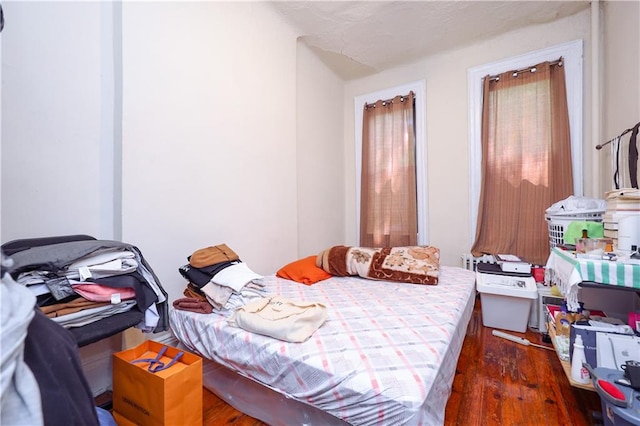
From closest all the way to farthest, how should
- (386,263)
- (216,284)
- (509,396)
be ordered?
(509,396), (216,284), (386,263)

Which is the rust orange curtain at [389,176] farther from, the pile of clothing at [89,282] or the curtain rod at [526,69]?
A: the pile of clothing at [89,282]

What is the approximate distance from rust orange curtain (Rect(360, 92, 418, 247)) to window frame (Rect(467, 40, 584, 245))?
1.99ft

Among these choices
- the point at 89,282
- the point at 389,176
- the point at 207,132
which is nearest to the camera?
the point at 89,282

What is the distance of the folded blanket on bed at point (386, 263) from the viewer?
2025 mm

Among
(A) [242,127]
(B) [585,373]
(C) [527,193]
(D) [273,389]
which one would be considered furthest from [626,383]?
(A) [242,127]

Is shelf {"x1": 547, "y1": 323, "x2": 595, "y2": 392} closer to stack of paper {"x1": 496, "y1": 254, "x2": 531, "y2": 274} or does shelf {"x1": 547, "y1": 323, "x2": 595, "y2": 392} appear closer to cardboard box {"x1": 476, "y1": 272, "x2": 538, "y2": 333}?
cardboard box {"x1": 476, "y1": 272, "x2": 538, "y2": 333}

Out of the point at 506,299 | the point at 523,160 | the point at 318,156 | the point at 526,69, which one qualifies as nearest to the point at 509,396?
the point at 506,299

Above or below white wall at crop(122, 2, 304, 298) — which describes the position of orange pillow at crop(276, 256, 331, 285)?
below

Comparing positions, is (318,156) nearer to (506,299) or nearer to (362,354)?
(506,299)

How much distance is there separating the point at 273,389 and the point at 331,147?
2834mm

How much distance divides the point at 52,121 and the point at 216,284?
113 cm

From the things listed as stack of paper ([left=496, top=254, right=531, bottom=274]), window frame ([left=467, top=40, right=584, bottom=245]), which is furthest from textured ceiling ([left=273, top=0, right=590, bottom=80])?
stack of paper ([left=496, top=254, right=531, bottom=274])

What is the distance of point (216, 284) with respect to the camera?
1536mm

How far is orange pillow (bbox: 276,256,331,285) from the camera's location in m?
2.12
